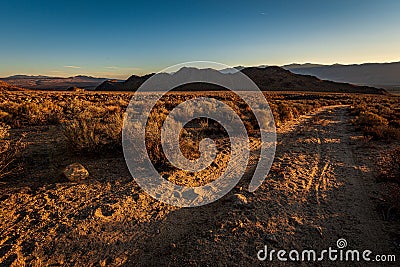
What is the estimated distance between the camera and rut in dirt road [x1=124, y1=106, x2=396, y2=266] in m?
3.53

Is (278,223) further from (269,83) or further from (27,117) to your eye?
(269,83)

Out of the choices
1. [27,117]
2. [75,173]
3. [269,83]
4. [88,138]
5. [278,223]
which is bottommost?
[278,223]

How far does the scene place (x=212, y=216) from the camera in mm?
4434

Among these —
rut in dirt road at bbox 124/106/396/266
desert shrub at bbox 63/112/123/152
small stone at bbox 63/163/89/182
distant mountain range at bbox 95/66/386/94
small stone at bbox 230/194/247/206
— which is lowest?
rut in dirt road at bbox 124/106/396/266

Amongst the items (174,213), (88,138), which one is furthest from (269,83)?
(174,213)

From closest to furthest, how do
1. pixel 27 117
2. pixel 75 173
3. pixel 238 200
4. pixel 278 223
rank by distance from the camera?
1. pixel 278 223
2. pixel 238 200
3. pixel 75 173
4. pixel 27 117

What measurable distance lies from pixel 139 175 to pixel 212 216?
90.3 inches

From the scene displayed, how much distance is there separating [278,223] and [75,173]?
172 inches

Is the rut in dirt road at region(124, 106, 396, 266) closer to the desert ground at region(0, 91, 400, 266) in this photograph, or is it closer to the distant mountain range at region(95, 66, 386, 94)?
the desert ground at region(0, 91, 400, 266)

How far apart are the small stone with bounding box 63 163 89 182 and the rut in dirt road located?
2.43 metres

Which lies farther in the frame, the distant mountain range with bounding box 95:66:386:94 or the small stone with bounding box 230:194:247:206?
the distant mountain range with bounding box 95:66:386:94

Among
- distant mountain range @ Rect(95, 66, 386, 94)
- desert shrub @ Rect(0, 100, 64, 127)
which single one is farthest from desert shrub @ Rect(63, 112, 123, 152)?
distant mountain range @ Rect(95, 66, 386, 94)

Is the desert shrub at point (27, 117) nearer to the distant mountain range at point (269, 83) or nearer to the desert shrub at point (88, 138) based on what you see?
the desert shrub at point (88, 138)

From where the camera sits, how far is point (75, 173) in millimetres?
5535
